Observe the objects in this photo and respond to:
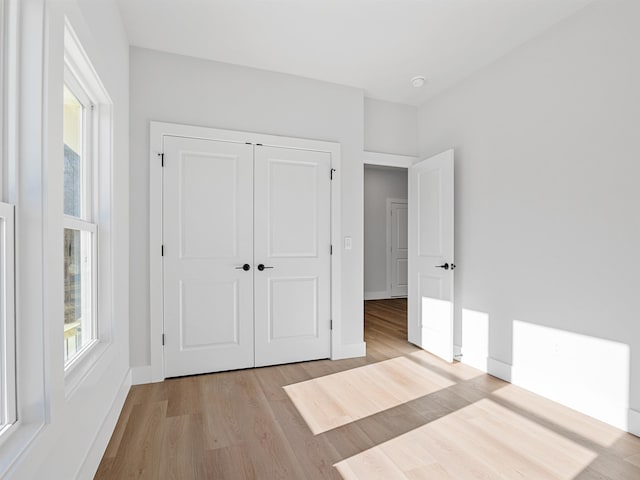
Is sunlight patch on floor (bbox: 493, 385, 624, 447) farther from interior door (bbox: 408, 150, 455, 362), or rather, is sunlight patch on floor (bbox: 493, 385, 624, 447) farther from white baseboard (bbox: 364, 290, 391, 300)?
white baseboard (bbox: 364, 290, 391, 300)

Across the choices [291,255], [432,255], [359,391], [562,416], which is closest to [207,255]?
[291,255]

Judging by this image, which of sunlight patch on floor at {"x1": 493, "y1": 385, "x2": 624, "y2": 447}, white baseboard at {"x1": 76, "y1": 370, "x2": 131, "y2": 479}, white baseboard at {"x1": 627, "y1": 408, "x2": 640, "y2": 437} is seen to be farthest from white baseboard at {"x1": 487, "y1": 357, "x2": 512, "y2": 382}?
white baseboard at {"x1": 76, "y1": 370, "x2": 131, "y2": 479}

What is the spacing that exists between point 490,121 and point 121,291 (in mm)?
3350

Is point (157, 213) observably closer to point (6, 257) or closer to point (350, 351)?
point (6, 257)

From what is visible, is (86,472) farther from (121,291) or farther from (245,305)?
(245,305)

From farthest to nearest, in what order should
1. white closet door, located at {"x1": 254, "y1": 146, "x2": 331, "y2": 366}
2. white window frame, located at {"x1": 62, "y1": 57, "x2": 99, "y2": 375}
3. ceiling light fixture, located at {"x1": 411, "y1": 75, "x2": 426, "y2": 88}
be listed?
1. ceiling light fixture, located at {"x1": 411, "y1": 75, "x2": 426, "y2": 88}
2. white closet door, located at {"x1": 254, "y1": 146, "x2": 331, "y2": 366}
3. white window frame, located at {"x1": 62, "y1": 57, "x2": 99, "y2": 375}

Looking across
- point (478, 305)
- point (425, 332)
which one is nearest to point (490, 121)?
point (478, 305)

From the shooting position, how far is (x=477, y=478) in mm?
1741

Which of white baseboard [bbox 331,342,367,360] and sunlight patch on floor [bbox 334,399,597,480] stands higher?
white baseboard [bbox 331,342,367,360]

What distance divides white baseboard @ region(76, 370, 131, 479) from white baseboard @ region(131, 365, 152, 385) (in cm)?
26

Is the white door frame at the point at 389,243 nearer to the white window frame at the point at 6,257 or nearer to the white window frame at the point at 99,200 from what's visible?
the white window frame at the point at 99,200

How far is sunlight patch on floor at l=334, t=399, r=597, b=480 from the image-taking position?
5.84 ft

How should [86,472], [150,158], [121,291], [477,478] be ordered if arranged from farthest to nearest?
[150,158]
[121,291]
[477,478]
[86,472]

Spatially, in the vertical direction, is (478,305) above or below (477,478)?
above
